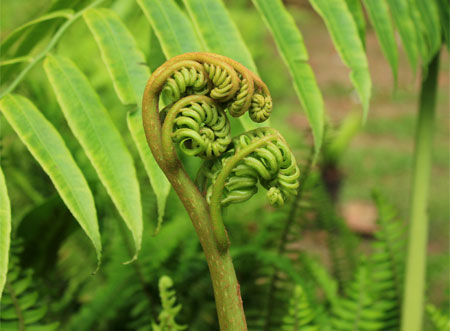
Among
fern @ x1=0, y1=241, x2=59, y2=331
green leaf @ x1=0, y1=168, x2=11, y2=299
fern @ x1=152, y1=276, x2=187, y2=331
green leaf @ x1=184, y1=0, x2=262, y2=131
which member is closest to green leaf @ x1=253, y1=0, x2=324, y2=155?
green leaf @ x1=184, y1=0, x2=262, y2=131

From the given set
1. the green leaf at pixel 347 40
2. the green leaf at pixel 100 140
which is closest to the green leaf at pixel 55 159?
the green leaf at pixel 100 140

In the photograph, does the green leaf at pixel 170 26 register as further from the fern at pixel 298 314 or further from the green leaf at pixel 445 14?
the green leaf at pixel 445 14

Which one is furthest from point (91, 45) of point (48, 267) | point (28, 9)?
point (48, 267)

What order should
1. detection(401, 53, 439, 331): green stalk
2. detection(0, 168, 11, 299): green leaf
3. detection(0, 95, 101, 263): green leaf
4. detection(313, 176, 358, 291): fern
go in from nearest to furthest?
1. detection(0, 168, 11, 299): green leaf
2. detection(0, 95, 101, 263): green leaf
3. detection(401, 53, 439, 331): green stalk
4. detection(313, 176, 358, 291): fern

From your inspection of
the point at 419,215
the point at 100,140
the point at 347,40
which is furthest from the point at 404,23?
the point at 100,140

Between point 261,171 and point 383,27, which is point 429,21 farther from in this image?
point 261,171

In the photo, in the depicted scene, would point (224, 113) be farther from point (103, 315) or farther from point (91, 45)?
point (91, 45)

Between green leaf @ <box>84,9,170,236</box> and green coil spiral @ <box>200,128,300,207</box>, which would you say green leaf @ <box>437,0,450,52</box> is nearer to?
green leaf @ <box>84,9,170,236</box>
